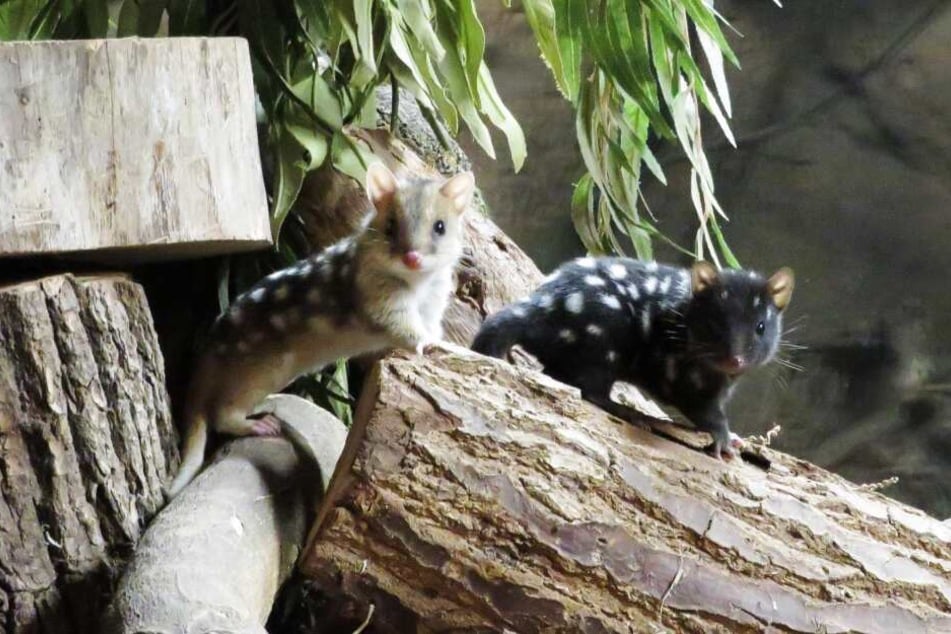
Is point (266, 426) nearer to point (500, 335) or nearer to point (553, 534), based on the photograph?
point (500, 335)

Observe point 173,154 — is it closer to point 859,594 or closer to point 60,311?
point 60,311

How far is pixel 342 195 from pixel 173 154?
987 mm

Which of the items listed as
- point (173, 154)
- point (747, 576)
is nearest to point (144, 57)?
point (173, 154)

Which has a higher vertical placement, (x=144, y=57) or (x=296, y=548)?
(x=144, y=57)

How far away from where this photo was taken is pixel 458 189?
3.03m

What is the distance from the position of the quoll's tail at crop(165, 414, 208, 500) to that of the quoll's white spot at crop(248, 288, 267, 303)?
0.32 m

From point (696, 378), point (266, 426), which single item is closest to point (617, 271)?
point (696, 378)

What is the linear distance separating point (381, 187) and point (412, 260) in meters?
0.23

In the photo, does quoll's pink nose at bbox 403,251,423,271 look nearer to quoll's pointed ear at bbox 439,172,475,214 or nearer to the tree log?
quoll's pointed ear at bbox 439,172,475,214

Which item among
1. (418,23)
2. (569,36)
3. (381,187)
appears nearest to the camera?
(381,187)

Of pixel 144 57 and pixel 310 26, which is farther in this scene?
pixel 310 26

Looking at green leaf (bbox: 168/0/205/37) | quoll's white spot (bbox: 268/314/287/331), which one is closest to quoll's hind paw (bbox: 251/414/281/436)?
quoll's white spot (bbox: 268/314/287/331)

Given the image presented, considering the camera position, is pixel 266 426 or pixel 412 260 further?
pixel 266 426

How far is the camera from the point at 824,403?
4758 millimetres
